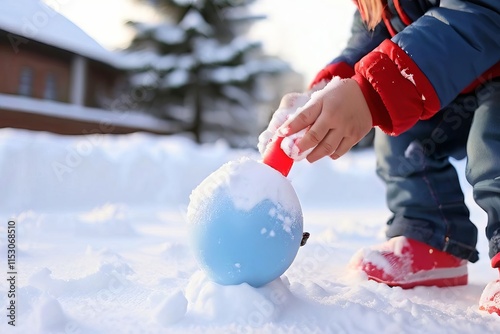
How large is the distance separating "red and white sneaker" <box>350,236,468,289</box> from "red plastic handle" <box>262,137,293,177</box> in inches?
16.9

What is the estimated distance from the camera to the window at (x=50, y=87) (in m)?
8.20

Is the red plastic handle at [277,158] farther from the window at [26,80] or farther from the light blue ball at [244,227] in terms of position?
the window at [26,80]

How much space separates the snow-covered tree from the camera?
11398mm

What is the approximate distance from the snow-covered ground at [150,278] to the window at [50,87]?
231 inches

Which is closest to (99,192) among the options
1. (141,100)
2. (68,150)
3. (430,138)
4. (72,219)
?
(68,150)

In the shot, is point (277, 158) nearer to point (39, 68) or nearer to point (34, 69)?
point (34, 69)

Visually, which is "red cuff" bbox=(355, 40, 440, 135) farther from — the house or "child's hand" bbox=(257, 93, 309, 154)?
the house

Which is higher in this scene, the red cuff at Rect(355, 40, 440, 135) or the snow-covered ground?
the red cuff at Rect(355, 40, 440, 135)

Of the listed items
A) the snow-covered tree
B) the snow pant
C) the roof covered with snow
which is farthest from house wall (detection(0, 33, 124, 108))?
the snow pant

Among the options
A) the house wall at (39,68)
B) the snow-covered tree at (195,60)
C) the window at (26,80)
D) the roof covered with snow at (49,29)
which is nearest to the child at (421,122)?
the roof covered with snow at (49,29)

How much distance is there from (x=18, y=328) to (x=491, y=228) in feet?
2.77

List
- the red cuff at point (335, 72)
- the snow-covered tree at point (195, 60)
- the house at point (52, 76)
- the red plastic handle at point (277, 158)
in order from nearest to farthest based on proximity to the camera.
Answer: the red plastic handle at point (277, 158) → the red cuff at point (335, 72) → the house at point (52, 76) → the snow-covered tree at point (195, 60)

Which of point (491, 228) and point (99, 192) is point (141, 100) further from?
point (491, 228)

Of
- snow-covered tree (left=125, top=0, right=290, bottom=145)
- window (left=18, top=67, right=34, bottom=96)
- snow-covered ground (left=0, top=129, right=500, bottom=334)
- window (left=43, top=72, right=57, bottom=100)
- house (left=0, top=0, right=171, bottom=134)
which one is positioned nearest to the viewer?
snow-covered ground (left=0, top=129, right=500, bottom=334)
